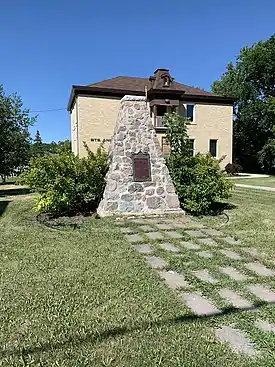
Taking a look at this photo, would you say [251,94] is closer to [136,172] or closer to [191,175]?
[191,175]

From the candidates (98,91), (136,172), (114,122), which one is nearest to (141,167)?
(136,172)

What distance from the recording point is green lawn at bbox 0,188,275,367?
2006 mm

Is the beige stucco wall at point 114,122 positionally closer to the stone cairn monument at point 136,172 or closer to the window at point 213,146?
the window at point 213,146

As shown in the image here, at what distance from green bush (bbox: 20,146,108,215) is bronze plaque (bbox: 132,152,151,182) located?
2.39 feet

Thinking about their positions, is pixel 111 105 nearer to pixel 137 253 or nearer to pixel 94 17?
pixel 94 17

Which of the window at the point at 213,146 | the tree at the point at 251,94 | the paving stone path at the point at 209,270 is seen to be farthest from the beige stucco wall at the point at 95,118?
the paving stone path at the point at 209,270

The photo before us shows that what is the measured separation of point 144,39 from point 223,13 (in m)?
6.20

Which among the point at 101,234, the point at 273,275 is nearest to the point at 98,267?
the point at 101,234

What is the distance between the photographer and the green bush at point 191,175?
23.6ft

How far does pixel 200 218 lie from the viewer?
6805 millimetres

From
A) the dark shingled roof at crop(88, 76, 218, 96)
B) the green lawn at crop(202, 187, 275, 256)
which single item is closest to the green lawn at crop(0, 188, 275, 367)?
the green lawn at crop(202, 187, 275, 256)

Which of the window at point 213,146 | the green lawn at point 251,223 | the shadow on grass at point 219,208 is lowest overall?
the green lawn at point 251,223

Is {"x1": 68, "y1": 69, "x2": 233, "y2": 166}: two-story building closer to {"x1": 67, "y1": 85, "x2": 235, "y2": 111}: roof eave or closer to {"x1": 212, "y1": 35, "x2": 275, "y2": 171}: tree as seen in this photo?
{"x1": 67, "y1": 85, "x2": 235, "y2": 111}: roof eave

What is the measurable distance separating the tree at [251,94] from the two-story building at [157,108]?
572 cm
